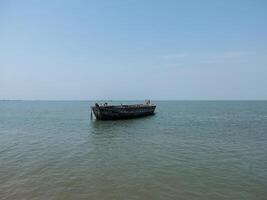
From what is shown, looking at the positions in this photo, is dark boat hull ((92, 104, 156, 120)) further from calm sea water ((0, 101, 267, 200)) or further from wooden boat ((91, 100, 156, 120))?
calm sea water ((0, 101, 267, 200))

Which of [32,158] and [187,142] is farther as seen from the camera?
[187,142]

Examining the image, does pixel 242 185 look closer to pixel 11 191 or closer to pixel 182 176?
pixel 182 176

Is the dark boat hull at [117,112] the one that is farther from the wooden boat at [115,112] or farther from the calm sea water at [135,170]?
the calm sea water at [135,170]

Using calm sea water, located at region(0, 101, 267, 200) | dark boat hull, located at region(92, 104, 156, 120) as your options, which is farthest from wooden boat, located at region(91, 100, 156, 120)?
calm sea water, located at region(0, 101, 267, 200)

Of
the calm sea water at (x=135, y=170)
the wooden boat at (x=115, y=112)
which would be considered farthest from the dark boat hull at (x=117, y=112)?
the calm sea water at (x=135, y=170)

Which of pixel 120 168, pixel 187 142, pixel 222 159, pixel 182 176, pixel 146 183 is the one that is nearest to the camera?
pixel 146 183

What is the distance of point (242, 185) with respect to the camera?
522 inches

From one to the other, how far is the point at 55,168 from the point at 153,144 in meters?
10.1

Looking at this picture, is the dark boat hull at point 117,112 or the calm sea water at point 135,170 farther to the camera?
the dark boat hull at point 117,112

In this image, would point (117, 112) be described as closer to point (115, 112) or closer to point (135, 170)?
point (115, 112)

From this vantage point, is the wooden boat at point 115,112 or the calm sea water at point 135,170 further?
the wooden boat at point 115,112

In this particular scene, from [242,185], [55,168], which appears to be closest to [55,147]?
[55,168]

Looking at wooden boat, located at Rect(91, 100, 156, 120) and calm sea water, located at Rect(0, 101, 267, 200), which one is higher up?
wooden boat, located at Rect(91, 100, 156, 120)

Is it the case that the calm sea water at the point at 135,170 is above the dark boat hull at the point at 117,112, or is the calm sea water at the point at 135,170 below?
below
